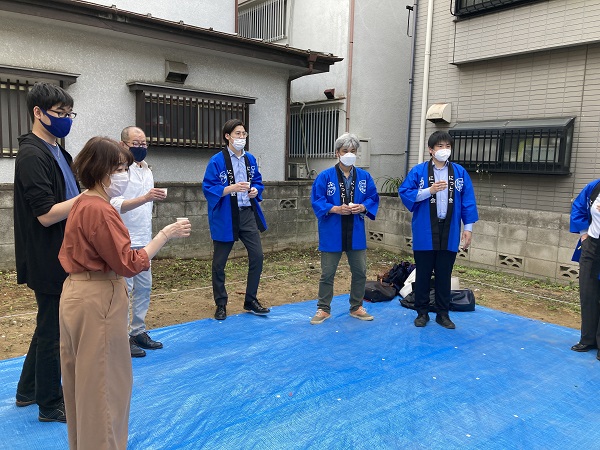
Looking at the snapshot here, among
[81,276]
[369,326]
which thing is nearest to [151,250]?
[81,276]

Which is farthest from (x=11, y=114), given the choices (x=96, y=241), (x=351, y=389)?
(x=351, y=389)

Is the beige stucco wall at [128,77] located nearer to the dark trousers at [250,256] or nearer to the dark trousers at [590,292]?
the dark trousers at [250,256]

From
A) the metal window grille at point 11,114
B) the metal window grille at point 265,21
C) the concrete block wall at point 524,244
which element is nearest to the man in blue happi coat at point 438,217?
the concrete block wall at point 524,244

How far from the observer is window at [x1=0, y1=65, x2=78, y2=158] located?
607 centimetres

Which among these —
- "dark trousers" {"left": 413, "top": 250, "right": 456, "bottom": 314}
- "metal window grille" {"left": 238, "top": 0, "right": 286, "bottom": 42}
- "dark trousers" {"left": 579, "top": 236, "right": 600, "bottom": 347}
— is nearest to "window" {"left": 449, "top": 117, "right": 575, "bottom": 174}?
"dark trousers" {"left": 579, "top": 236, "right": 600, "bottom": 347}

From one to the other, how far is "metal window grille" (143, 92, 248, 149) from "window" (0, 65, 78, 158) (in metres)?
1.32

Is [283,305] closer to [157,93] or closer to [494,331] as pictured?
[494,331]

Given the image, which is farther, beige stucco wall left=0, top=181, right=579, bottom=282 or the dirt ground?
beige stucco wall left=0, top=181, right=579, bottom=282

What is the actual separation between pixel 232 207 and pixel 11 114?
12.0 ft

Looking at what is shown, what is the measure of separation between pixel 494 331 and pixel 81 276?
385 cm

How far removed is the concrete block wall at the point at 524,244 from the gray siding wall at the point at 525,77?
0.96m

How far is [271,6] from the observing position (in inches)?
448

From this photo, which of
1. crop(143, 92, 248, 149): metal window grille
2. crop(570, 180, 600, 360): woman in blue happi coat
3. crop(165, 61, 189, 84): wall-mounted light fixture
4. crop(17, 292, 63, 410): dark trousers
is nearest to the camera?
crop(17, 292, 63, 410): dark trousers

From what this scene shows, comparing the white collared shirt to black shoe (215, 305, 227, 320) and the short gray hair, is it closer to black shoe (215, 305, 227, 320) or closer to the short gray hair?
black shoe (215, 305, 227, 320)
